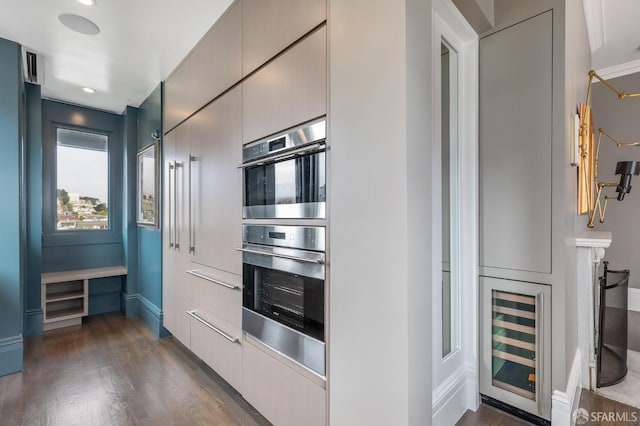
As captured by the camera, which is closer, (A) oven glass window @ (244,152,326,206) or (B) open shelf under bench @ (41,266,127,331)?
(A) oven glass window @ (244,152,326,206)

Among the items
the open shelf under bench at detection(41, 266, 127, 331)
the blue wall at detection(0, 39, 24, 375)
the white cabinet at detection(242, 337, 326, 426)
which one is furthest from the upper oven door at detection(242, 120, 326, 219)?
the open shelf under bench at detection(41, 266, 127, 331)

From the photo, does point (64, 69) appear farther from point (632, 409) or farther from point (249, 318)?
point (632, 409)

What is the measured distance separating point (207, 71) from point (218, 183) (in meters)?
0.90

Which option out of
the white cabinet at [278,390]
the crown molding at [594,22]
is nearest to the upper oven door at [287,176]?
the white cabinet at [278,390]

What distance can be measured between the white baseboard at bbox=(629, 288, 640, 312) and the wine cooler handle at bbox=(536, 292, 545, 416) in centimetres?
216

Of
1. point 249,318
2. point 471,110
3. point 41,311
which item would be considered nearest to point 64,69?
point 41,311

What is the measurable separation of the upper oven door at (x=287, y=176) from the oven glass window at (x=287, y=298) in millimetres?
321

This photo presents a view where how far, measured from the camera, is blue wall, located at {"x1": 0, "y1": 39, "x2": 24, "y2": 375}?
2473 millimetres

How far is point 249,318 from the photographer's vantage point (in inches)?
73.3

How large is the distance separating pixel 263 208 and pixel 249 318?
0.68 meters

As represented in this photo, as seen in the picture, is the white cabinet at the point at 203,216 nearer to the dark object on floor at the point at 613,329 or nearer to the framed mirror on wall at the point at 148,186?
the framed mirror on wall at the point at 148,186

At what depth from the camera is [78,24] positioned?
2.22 m

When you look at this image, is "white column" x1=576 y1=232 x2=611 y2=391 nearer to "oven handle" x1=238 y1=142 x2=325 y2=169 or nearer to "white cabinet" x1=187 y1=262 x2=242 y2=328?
"oven handle" x1=238 y1=142 x2=325 y2=169

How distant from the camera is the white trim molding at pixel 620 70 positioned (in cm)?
305
